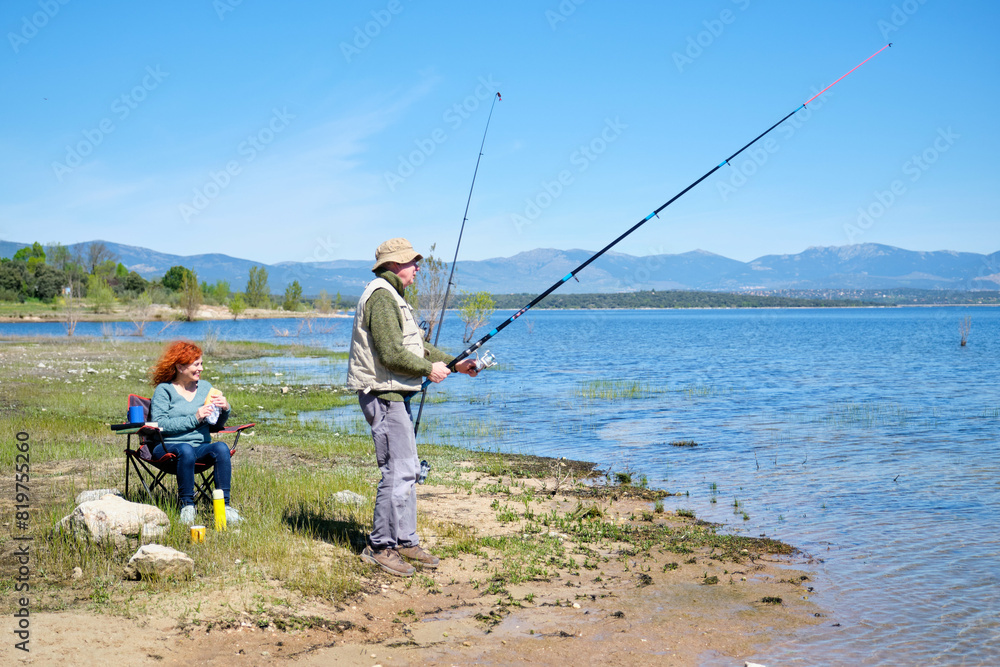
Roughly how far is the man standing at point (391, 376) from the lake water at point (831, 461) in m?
2.54

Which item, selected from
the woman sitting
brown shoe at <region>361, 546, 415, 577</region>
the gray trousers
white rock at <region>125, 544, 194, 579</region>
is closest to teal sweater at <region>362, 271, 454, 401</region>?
the gray trousers

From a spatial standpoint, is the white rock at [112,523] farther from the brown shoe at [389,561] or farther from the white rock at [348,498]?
the white rock at [348,498]

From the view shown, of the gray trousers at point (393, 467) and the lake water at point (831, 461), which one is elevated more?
the gray trousers at point (393, 467)

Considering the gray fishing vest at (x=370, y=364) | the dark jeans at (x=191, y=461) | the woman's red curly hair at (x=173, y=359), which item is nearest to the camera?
the gray fishing vest at (x=370, y=364)

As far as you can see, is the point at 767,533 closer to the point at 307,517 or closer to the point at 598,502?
the point at 598,502

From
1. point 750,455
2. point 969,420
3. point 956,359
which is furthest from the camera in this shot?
point 956,359

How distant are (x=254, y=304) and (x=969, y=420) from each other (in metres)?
114

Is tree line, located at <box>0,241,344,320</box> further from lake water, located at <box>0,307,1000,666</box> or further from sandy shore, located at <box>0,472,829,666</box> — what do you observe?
sandy shore, located at <box>0,472,829,666</box>

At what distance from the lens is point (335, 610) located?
17.1ft

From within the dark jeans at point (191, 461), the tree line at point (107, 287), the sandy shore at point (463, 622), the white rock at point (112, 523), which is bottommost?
the sandy shore at point (463, 622)

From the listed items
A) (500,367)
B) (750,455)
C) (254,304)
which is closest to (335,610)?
(750,455)

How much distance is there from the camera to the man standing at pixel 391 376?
216 inches

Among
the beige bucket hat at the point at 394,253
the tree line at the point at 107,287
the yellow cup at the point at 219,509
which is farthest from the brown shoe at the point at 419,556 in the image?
the tree line at the point at 107,287

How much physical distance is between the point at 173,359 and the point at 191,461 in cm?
94
